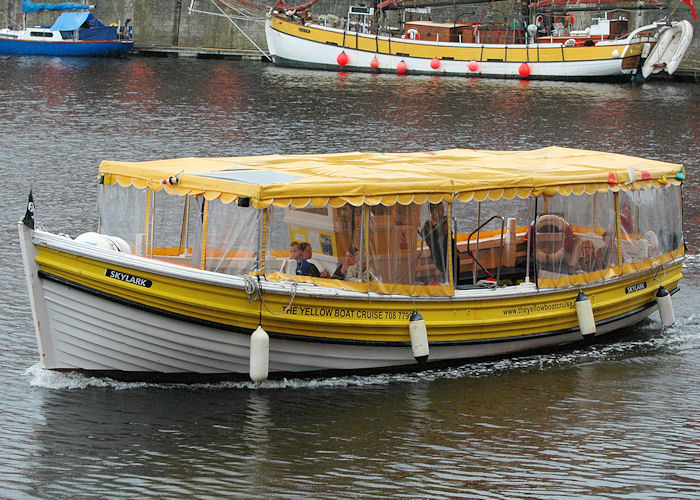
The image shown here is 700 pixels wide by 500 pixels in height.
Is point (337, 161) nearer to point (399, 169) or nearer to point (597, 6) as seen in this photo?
point (399, 169)

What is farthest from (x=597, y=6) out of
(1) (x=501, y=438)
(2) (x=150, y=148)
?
(1) (x=501, y=438)

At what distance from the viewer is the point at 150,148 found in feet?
120

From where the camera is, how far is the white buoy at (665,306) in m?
18.4

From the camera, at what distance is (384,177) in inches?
598

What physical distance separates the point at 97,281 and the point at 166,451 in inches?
97.3

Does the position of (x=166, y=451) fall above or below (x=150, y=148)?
below

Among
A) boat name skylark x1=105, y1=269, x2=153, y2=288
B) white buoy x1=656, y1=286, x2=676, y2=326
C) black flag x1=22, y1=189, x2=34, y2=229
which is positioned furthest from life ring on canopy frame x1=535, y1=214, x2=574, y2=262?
black flag x1=22, y1=189, x2=34, y2=229

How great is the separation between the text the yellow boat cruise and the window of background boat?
2 cm

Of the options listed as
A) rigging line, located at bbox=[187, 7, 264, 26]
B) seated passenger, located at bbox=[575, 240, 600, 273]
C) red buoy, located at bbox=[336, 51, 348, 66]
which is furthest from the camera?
rigging line, located at bbox=[187, 7, 264, 26]

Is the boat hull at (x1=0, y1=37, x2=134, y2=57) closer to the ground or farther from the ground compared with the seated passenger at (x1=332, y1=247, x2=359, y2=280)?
farther from the ground

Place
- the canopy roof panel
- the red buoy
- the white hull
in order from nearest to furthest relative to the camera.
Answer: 1. the white hull
2. the red buoy
3. the canopy roof panel

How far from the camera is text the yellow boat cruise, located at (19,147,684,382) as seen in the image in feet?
45.6

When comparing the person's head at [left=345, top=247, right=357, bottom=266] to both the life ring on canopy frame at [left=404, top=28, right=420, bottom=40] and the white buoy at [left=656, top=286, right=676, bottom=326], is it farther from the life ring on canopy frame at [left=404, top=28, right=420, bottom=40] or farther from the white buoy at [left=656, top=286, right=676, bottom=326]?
the life ring on canopy frame at [left=404, top=28, right=420, bottom=40]

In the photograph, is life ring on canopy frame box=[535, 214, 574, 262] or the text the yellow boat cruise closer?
the text the yellow boat cruise
